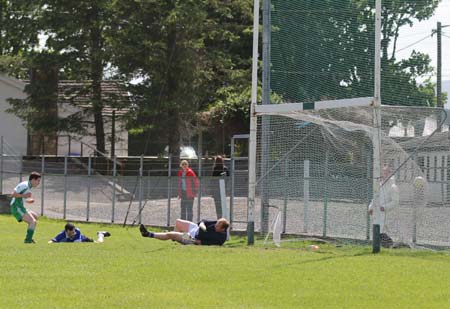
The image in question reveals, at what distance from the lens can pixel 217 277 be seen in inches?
490

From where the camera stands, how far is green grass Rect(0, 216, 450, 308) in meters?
10.4

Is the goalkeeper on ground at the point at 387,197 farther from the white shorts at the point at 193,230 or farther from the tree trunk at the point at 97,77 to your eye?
the tree trunk at the point at 97,77

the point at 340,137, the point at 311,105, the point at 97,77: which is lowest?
the point at 340,137

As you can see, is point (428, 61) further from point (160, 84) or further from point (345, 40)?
point (160, 84)

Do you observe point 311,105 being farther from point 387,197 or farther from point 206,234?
point 206,234

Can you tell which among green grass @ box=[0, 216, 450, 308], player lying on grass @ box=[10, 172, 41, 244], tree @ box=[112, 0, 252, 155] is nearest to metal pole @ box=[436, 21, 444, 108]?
green grass @ box=[0, 216, 450, 308]

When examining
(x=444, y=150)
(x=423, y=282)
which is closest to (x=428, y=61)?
(x=444, y=150)

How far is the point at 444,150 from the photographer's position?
18.5m

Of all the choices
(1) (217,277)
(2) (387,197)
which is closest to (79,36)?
(2) (387,197)

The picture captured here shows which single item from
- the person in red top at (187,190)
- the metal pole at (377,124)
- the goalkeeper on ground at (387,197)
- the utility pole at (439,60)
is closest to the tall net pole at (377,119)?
the metal pole at (377,124)

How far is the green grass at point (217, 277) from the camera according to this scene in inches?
411

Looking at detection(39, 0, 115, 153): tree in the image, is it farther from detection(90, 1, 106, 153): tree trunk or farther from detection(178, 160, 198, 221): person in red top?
detection(178, 160, 198, 221): person in red top

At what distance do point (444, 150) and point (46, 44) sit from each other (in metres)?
26.7

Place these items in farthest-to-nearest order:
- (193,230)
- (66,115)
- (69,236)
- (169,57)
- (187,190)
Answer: (66,115) < (169,57) < (187,190) < (69,236) < (193,230)
